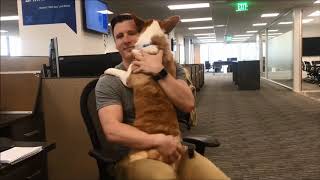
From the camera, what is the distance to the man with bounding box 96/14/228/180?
1442 mm

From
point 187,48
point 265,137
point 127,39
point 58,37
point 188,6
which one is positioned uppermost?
point 188,6

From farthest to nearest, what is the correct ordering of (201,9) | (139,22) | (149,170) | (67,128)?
(201,9) < (67,128) < (139,22) < (149,170)

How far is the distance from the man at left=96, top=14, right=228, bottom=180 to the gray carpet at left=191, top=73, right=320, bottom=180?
5.79ft

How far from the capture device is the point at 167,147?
145cm

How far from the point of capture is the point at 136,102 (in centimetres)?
152

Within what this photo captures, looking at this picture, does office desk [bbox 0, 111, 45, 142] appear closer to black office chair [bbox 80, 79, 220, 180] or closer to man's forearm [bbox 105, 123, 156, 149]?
black office chair [bbox 80, 79, 220, 180]

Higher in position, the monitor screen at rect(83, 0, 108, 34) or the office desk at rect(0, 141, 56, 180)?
the monitor screen at rect(83, 0, 108, 34)

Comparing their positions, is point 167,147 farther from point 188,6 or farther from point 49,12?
point 188,6

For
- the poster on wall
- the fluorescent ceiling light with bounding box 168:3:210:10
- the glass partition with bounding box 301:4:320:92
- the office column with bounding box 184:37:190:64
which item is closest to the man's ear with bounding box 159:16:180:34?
the poster on wall

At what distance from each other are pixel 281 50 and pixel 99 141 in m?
12.2

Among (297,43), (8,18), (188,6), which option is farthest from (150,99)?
(8,18)

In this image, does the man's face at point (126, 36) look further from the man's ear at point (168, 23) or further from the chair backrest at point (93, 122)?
the chair backrest at point (93, 122)

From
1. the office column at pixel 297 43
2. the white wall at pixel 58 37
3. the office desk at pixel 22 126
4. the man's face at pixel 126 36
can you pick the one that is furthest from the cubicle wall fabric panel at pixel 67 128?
the office column at pixel 297 43

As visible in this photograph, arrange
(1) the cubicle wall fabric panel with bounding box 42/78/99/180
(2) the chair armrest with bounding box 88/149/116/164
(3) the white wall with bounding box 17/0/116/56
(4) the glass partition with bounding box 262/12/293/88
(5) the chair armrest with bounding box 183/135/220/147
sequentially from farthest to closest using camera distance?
(4) the glass partition with bounding box 262/12/293/88 → (3) the white wall with bounding box 17/0/116/56 → (1) the cubicle wall fabric panel with bounding box 42/78/99/180 → (5) the chair armrest with bounding box 183/135/220/147 → (2) the chair armrest with bounding box 88/149/116/164
